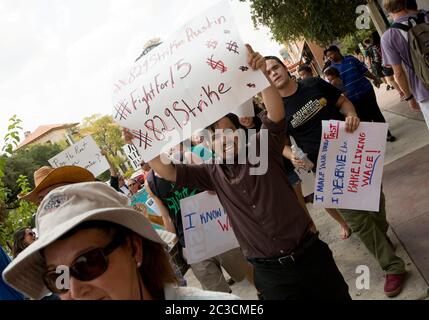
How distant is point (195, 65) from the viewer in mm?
2342

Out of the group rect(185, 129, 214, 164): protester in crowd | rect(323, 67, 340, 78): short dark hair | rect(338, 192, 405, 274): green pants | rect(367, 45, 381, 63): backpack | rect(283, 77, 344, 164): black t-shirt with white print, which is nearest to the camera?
rect(185, 129, 214, 164): protester in crowd

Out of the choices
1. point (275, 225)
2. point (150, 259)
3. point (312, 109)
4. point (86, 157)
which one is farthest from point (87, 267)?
point (86, 157)

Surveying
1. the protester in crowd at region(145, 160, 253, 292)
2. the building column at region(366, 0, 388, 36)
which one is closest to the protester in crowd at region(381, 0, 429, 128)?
the protester in crowd at region(145, 160, 253, 292)

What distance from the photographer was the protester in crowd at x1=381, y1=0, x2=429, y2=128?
3.55 m

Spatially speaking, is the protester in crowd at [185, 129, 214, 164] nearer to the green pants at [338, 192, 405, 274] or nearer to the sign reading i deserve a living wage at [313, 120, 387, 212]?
the sign reading i deserve a living wage at [313, 120, 387, 212]

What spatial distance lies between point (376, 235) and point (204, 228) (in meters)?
1.42

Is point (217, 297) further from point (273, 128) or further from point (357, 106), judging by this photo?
point (357, 106)

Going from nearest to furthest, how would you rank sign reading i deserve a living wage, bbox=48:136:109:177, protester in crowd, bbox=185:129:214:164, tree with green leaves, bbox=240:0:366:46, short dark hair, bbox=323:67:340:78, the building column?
protester in crowd, bbox=185:129:214:164
sign reading i deserve a living wage, bbox=48:136:109:177
short dark hair, bbox=323:67:340:78
the building column
tree with green leaves, bbox=240:0:366:46

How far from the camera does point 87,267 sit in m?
1.27

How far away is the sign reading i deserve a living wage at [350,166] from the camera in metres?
3.11

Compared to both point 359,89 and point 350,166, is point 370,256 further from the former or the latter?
point 359,89

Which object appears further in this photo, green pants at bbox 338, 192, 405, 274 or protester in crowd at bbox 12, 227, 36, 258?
protester in crowd at bbox 12, 227, 36, 258

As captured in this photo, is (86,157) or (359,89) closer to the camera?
(86,157)

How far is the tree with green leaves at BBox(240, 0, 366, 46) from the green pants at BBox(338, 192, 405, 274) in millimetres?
8077
